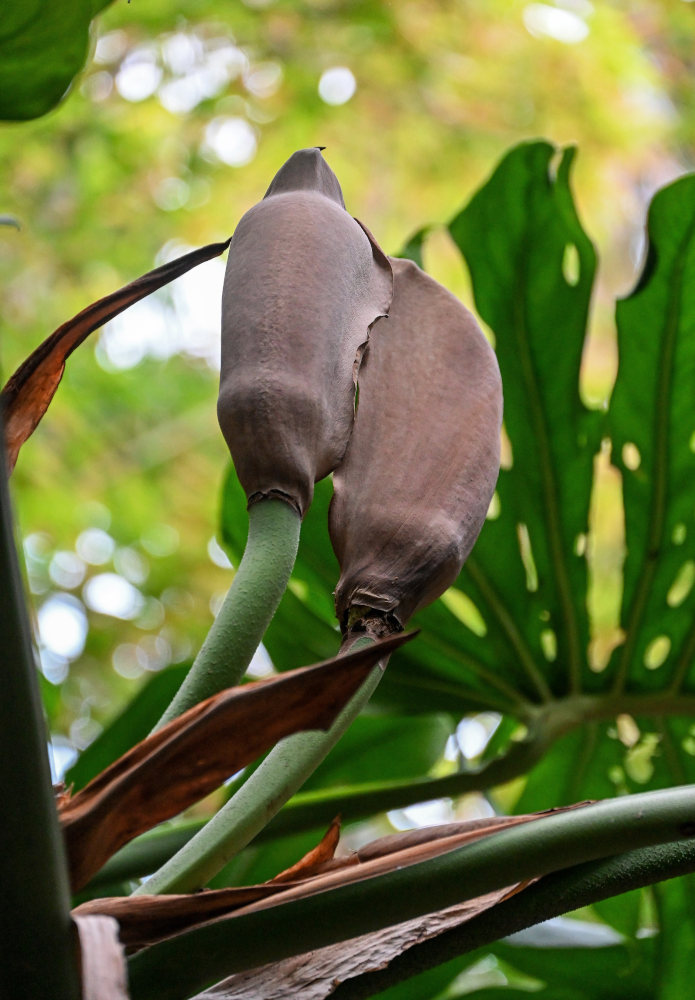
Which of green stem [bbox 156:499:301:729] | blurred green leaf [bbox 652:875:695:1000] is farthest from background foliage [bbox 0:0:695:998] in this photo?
green stem [bbox 156:499:301:729]

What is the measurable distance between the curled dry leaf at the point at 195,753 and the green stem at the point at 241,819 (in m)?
0.03

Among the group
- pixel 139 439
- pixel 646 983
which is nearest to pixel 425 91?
pixel 139 439

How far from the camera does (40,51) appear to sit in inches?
20.8

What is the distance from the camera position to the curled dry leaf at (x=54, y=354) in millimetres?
339

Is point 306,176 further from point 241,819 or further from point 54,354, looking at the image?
point 241,819

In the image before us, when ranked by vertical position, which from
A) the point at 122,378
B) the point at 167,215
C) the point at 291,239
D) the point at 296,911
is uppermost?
the point at 291,239

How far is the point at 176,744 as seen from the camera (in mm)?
269

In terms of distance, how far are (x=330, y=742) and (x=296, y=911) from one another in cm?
5

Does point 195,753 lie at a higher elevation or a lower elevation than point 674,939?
higher

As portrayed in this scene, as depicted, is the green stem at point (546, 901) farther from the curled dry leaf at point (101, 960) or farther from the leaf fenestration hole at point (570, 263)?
the leaf fenestration hole at point (570, 263)

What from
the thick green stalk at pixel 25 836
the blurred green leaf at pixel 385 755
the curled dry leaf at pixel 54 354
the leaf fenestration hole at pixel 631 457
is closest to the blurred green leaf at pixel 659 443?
the leaf fenestration hole at pixel 631 457

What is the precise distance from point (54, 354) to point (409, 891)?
0.20m

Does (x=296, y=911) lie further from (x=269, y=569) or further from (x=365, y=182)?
Result: (x=365, y=182)

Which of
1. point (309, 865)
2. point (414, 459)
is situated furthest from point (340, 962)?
point (414, 459)
